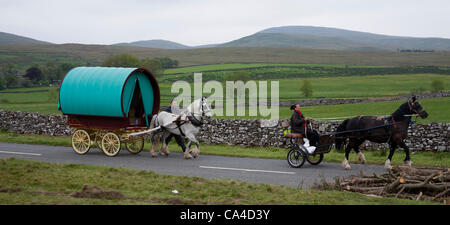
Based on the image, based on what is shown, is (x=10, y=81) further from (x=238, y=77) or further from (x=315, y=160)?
(x=315, y=160)

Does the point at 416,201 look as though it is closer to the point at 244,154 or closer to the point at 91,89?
the point at 244,154

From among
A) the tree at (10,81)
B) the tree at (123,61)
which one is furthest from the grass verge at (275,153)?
the tree at (10,81)

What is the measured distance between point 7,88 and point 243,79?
46.3 meters

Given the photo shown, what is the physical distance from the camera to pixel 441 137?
1628 centimetres

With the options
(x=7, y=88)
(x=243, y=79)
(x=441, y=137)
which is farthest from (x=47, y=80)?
(x=441, y=137)

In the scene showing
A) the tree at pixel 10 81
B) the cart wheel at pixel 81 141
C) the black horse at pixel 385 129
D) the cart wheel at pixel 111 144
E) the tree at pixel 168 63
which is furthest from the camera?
the tree at pixel 168 63

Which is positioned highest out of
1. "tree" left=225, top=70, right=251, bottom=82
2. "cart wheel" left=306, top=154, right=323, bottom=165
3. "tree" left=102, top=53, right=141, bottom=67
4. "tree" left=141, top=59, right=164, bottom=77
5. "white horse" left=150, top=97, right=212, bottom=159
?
Result: "tree" left=102, top=53, right=141, bottom=67

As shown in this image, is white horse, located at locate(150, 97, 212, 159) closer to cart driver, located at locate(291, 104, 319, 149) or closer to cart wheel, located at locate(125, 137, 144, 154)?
cart wheel, located at locate(125, 137, 144, 154)

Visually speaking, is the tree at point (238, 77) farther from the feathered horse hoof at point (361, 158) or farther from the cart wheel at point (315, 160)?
the feathered horse hoof at point (361, 158)

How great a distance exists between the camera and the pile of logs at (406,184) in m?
8.98

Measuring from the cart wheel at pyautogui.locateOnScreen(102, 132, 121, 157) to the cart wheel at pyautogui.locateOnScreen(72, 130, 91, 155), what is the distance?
78cm

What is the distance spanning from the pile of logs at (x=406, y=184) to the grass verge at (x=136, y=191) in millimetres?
608

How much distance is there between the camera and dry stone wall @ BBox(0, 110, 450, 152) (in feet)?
54.0

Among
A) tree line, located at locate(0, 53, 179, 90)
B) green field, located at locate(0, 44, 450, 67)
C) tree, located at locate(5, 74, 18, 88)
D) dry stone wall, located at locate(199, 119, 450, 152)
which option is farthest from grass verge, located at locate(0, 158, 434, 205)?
green field, located at locate(0, 44, 450, 67)
